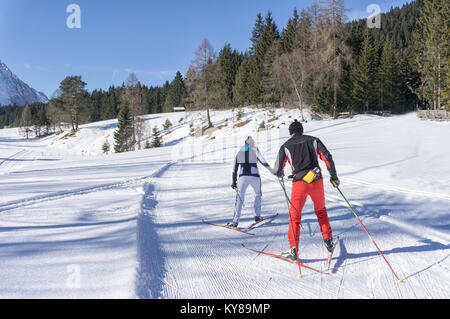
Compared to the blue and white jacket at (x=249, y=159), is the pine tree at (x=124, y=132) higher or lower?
higher

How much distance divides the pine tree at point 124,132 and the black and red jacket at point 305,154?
105ft

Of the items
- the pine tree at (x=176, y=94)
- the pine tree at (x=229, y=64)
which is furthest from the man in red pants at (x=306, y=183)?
the pine tree at (x=176, y=94)

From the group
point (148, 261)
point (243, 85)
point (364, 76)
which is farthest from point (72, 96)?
point (148, 261)

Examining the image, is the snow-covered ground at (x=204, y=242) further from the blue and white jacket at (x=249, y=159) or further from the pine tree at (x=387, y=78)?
the pine tree at (x=387, y=78)

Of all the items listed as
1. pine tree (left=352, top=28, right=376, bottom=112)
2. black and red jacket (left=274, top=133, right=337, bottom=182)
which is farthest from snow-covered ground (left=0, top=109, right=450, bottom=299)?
pine tree (left=352, top=28, right=376, bottom=112)

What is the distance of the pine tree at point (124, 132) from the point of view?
109ft

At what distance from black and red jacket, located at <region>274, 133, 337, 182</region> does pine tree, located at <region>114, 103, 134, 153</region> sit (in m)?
32.1

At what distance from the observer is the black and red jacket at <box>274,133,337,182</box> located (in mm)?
3707

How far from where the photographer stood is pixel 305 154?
376cm

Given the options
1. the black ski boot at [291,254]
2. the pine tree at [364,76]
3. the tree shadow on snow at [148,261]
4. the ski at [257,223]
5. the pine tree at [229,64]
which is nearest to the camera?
the tree shadow on snow at [148,261]

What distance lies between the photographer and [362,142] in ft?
A: 50.9

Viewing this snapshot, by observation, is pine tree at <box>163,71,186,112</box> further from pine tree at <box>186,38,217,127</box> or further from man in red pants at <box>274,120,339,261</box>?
man in red pants at <box>274,120,339,261</box>

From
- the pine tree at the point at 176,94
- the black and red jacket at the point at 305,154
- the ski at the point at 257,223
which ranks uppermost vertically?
the pine tree at the point at 176,94
